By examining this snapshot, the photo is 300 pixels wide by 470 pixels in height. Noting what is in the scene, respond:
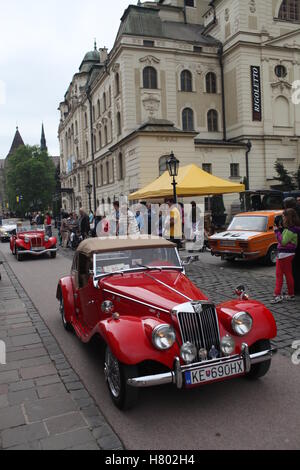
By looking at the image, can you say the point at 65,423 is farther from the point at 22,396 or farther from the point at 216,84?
the point at 216,84

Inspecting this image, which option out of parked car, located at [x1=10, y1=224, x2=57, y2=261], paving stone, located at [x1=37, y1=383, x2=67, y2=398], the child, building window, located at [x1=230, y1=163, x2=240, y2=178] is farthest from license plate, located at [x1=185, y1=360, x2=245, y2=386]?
building window, located at [x1=230, y1=163, x2=240, y2=178]

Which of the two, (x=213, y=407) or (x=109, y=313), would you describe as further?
(x=109, y=313)

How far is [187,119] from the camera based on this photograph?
36906mm

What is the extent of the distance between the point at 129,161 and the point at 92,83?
18.6 meters

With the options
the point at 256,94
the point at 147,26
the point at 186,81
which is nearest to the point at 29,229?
the point at 147,26

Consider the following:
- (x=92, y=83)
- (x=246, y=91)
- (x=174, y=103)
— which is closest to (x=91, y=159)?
(x=92, y=83)

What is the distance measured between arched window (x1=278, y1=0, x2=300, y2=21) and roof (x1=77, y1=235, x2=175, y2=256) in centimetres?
3752

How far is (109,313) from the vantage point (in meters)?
4.51

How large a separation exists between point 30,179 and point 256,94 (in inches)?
1705

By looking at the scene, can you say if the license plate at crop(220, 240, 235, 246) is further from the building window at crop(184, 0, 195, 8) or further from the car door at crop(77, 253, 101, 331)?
the building window at crop(184, 0, 195, 8)

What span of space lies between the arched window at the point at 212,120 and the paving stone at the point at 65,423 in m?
36.5

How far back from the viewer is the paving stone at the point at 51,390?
411cm
